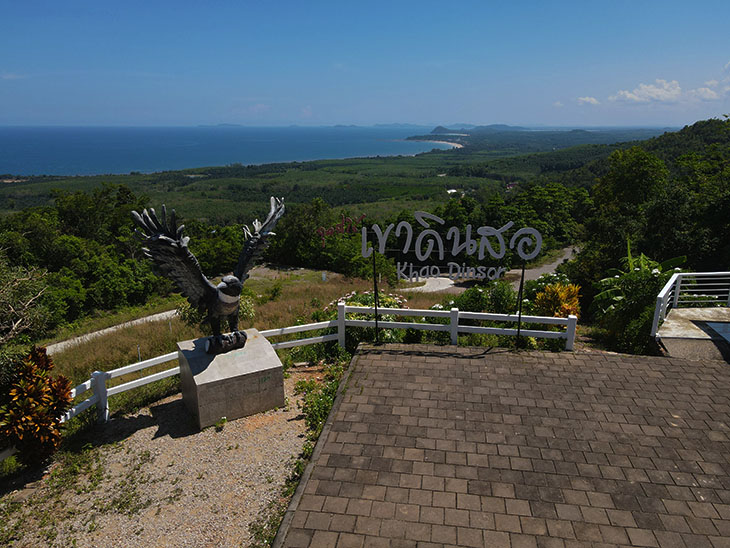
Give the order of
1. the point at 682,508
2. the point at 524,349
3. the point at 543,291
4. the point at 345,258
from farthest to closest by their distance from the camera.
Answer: the point at 345,258 → the point at 543,291 → the point at 524,349 → the point at 682,508

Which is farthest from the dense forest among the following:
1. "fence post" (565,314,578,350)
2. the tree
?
"fence post" (565,314,578,350)

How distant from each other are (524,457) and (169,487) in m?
4.61

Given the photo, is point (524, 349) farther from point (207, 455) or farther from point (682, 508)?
point (207, 455)

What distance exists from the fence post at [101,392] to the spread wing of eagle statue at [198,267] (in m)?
1.62

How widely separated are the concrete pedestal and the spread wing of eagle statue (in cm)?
30

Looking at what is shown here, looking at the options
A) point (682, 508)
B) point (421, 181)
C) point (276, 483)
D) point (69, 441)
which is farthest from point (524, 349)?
point (421, 181)

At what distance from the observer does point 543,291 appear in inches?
482

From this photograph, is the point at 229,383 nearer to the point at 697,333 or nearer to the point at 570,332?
the point at 570,332

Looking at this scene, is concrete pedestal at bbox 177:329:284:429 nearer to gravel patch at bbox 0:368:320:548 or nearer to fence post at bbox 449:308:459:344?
gravel patch at bbox 0:368:320:548

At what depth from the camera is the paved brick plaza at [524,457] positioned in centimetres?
484

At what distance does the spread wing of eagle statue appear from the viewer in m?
6.55

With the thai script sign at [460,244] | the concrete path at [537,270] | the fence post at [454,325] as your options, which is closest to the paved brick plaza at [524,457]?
the fence post at [454,325]

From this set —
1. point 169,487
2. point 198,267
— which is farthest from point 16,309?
point 169,487

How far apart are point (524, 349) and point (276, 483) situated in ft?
18.5
